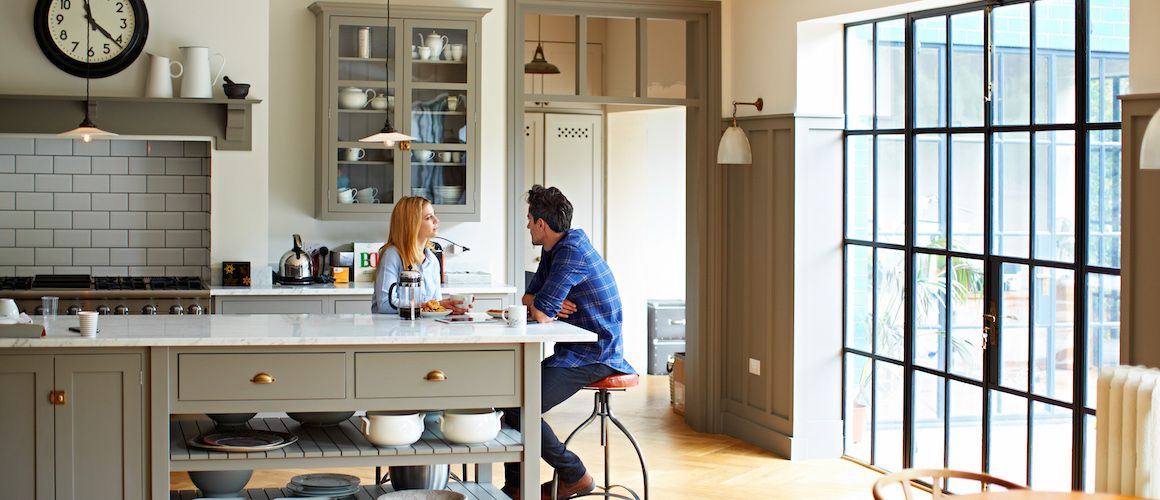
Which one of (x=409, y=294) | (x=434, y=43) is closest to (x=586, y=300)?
(x=409, y=294)

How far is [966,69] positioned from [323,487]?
356cm

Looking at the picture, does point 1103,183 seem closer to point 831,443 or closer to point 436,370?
point 831,443

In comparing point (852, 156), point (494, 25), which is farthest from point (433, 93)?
point (852, 156)

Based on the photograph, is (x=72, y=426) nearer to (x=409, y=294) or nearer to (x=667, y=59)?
(x=409, y=294)

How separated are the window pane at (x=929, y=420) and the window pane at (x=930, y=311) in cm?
9

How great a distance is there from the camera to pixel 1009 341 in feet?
17.9

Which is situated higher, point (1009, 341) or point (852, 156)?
point (852, 156)

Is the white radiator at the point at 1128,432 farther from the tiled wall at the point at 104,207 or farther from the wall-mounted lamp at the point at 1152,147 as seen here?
the tiled wall at the point at 104,207

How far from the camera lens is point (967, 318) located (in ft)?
18.9

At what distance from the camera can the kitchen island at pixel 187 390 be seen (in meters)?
4.12

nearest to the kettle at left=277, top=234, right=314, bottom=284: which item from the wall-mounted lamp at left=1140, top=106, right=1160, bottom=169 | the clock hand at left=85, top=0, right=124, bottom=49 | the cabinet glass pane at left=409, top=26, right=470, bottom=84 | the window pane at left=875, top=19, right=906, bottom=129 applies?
the cabinet glass pane at left=409, top=26, right=470, bottom=84

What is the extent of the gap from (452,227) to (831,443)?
103 inches

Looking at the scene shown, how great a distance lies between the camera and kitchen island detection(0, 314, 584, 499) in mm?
4125

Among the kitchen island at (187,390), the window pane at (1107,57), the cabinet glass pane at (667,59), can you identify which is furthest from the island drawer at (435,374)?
the cabinet glass pane at (667,59)
